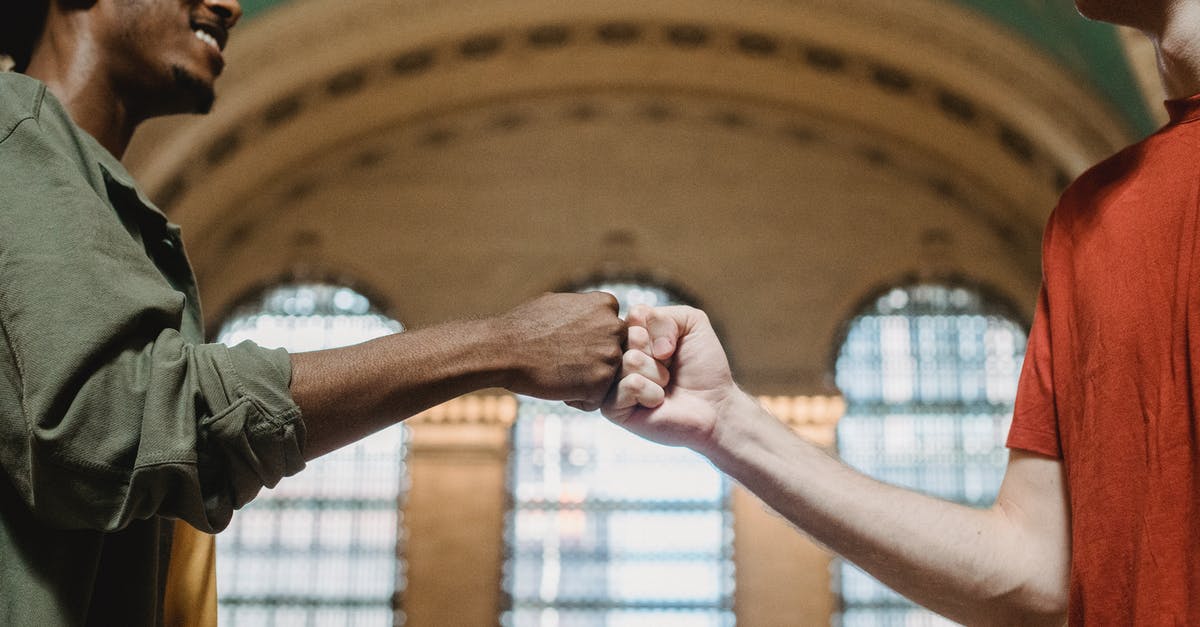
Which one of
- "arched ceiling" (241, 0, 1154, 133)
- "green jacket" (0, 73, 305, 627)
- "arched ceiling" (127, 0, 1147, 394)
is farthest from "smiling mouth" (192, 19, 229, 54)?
"arched ceiling" (127, 0, 1147, 394)

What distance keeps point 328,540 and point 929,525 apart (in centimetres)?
1131

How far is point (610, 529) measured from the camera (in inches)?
493

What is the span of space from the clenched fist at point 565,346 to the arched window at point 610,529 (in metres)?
10.2

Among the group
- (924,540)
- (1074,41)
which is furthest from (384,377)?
(1074,41)

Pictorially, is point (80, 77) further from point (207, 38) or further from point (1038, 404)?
point (1038, 404)

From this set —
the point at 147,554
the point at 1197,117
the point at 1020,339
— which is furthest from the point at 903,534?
the point at 1020,339

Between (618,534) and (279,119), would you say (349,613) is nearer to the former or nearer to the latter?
(618,534)

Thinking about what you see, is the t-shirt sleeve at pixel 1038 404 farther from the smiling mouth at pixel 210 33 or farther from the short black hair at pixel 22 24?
the short black hair at pixel 22 24

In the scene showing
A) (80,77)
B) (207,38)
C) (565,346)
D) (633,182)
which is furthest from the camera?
(633,182)

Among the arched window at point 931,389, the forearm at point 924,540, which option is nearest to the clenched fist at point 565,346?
the forearm at point 924,540

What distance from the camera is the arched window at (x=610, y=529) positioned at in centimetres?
1223

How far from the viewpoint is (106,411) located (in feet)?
5.30

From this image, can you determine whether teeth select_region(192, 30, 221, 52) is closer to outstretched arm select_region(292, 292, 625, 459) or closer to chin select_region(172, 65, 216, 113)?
chin select_region(172, 65, 216, 113)

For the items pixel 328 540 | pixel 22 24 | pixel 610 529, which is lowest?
pixel 328 540
